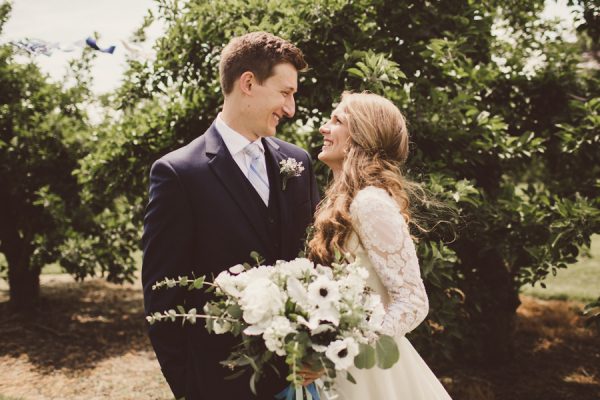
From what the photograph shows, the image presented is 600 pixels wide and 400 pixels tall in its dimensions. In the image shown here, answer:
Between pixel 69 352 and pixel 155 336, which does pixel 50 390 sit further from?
pixel 155 336

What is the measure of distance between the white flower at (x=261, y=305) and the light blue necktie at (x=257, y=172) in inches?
33.6

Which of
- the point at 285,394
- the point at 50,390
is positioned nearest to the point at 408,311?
the point at 285,394

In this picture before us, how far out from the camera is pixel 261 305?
1.94 m

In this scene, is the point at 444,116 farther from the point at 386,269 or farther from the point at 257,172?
the point at 386,269

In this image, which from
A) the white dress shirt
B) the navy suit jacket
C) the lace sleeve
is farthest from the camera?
the white dress shirt

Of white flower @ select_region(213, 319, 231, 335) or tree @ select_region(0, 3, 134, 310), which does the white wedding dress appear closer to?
white flower @ select_region(213, 319, 231, 335)

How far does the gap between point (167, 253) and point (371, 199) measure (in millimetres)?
958

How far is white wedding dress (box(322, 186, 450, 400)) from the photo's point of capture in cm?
241

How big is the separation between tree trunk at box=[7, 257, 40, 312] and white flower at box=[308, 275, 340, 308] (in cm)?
814

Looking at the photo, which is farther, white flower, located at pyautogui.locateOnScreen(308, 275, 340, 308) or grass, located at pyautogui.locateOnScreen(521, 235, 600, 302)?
grass, located at pyautogui.locateOnScreen(521, 235, 600, 302)

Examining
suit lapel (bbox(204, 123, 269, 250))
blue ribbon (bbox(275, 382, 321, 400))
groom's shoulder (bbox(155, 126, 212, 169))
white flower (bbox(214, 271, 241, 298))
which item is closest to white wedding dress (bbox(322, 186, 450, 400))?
blue ribbon (bbox(275, 382, 321, 400))

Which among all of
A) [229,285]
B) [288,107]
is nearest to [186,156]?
[288,107]

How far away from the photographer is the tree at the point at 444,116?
4.32m

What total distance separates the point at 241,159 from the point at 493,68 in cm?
425
